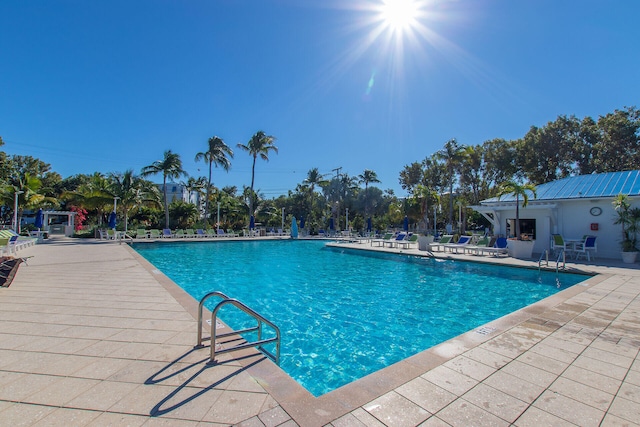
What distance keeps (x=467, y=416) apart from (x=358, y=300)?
16.6 feet

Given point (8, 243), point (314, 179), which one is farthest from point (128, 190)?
point (314, 179)

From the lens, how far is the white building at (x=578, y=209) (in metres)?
12.5

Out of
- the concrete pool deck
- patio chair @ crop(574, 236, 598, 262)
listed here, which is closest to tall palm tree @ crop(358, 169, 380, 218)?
patio chair @ crop(574, 236, 598, 262)

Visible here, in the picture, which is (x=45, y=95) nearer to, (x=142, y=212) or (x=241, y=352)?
(x=142, y=212)

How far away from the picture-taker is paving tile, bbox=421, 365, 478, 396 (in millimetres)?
2500

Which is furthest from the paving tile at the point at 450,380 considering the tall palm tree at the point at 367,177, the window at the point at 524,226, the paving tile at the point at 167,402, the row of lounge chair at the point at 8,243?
the tall palm tree at the point at 367,177

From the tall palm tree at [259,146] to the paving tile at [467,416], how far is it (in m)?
26.7

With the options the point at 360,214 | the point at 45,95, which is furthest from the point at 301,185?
the point at 45,95

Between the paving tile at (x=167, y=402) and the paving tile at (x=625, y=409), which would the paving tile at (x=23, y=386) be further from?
the paving tile at (x=625, y=409)

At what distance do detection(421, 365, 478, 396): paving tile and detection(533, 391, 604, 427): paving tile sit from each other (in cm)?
49

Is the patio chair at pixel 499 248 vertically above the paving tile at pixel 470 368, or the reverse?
the patio chair at pixel 499 248

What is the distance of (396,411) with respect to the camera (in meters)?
2.18

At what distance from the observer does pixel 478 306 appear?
660 cm

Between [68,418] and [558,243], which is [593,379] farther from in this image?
[558,243]
